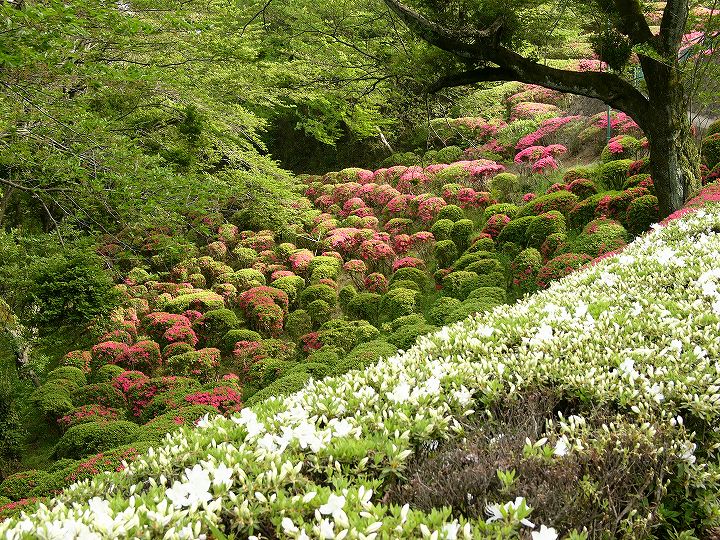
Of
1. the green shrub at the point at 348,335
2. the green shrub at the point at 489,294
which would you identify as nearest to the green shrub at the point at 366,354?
the green shrub at the point at 348,335

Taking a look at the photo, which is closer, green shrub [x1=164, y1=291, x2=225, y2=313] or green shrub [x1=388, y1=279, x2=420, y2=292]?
green shrub [x1=388, y1=279, x2=420, y2=292]

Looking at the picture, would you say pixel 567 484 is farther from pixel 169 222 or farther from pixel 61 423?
pixel 61 423

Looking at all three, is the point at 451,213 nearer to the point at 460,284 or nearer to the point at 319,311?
the point at 460,284

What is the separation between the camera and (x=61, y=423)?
7.41 meters

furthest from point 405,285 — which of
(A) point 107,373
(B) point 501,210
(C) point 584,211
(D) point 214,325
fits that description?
(A) point 107,373

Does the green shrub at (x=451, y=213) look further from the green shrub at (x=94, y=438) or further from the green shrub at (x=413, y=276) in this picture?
the green shrub at (x=94, y=438)

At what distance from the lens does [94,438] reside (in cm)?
640

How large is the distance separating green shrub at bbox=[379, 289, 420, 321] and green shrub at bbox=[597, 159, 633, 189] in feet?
15.0

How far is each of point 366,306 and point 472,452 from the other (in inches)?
297

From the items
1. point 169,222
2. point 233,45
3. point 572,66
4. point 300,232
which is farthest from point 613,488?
point 572,66

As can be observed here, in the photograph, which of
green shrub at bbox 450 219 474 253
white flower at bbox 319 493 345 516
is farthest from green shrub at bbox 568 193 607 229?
white flower at bbox 319 493 345 516

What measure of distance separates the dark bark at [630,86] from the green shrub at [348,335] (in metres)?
3.91

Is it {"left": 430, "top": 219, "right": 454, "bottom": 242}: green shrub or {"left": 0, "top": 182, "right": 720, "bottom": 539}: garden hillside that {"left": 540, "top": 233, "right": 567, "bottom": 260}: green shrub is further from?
{"left": 0, "top": 182, "right": 720, "bottom": 539}: garden hillside

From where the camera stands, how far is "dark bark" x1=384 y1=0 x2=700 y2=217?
7234mm
